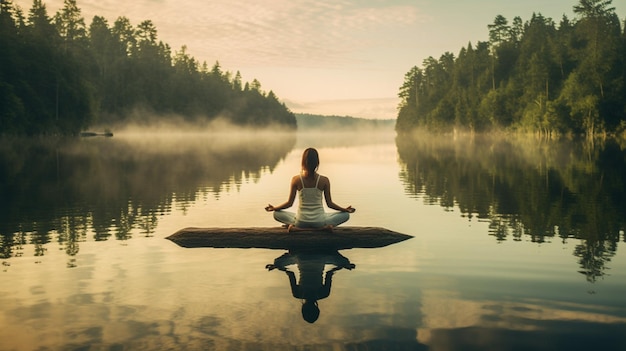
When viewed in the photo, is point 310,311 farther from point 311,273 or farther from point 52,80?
point 52,80

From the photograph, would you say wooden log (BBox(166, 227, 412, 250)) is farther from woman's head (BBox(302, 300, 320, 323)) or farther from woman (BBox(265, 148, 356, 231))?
woman's head (BBox(302, 300, 320, 323))

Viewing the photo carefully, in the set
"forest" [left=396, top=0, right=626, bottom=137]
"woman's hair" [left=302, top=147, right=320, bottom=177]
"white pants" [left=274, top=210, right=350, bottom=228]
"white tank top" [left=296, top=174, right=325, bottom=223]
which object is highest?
"forest" [left=396, top=0, right=626, bottom=137]

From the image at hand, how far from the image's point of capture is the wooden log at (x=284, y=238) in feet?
42.4

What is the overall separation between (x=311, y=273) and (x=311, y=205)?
2474mm

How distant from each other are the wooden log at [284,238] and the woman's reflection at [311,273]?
24cm

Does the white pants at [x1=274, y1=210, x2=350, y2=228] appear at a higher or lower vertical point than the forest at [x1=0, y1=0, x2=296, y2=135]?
lower

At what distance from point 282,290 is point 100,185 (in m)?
20.8

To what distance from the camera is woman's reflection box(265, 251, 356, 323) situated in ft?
29.9

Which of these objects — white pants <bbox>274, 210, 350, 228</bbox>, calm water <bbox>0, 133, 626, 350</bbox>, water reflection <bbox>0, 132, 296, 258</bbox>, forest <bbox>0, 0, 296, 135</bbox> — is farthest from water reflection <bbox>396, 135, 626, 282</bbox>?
forest <bbox>0, 0, 296, 135</bbox>

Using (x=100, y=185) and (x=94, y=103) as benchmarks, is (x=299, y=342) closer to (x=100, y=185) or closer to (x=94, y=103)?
(x=100, y=185)

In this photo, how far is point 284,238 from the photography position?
12898mm

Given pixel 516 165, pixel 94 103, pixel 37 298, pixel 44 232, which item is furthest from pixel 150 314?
pixel 94 103

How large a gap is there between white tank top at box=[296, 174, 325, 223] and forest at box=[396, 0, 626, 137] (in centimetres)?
7339

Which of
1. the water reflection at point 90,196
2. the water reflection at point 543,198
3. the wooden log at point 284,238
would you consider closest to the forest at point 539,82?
the water reflection at point 543,198
